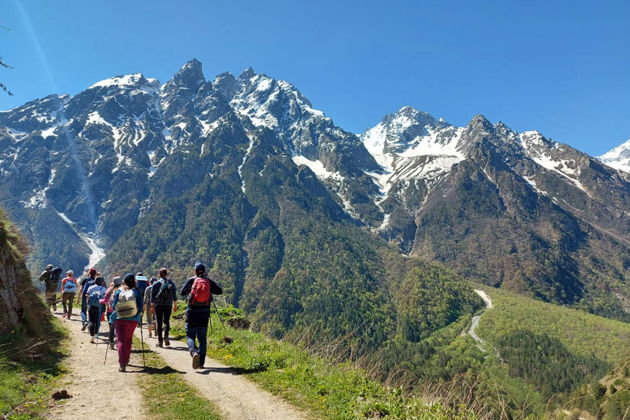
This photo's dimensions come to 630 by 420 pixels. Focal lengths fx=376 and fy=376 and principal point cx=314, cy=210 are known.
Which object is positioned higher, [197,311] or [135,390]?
[197,311]

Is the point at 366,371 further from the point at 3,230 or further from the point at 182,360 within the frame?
the point at 3,230

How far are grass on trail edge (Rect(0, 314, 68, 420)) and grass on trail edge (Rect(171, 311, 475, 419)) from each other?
5.84 metres

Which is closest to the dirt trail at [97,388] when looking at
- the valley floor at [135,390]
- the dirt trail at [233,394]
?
the valley floor at [135,390]

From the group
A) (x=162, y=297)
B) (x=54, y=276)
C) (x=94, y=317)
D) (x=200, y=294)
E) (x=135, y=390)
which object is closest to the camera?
(x=135, y=390)

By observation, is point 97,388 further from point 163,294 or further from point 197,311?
point 163,294

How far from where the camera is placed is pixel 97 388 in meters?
11.5

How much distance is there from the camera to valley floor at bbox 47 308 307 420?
9.66 metres

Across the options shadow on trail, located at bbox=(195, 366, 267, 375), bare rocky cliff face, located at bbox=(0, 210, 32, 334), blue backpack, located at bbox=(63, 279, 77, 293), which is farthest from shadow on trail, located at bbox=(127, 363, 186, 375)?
blue backpack, located at bbox=(63, 279, 77, 293)

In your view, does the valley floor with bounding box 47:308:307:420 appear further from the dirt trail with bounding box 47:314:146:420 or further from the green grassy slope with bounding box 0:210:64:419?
the green grassy slope with bounding box 0:210:64:419

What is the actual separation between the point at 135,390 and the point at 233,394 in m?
3.04

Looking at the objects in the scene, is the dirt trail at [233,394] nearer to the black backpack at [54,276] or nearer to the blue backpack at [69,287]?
the blue backpack at [69,287]

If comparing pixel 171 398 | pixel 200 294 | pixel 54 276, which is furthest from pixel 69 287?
pixel 171 398

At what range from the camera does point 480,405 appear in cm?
1128

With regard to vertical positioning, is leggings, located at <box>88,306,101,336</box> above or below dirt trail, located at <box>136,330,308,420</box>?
above
